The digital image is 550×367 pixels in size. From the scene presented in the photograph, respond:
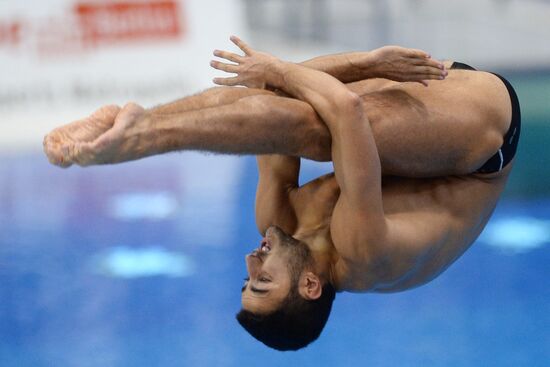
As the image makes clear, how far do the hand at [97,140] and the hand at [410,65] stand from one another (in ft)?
2.76

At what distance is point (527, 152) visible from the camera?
744 centimetres

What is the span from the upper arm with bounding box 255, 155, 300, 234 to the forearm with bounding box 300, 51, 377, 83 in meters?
0.39

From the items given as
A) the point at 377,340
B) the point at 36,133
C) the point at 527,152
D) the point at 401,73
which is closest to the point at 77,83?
the point at 36,133

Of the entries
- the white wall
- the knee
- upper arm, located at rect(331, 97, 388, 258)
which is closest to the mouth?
upper arm, located at rect(331, 97, 388, 258)

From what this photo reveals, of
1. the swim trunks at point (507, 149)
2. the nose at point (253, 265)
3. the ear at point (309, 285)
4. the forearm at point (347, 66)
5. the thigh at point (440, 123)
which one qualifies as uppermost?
the forearm at point (347, 66)

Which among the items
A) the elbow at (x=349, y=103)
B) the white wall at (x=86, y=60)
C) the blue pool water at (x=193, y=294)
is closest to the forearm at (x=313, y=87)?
the elbow at (x=349, y=103)

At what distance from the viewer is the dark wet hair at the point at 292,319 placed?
10.7ft

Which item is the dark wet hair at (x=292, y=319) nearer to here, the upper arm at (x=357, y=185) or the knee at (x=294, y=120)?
the upper arm at (x=357, y=185)

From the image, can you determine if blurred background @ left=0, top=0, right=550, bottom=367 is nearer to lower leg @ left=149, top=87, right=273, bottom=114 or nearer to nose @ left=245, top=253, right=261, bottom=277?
nose @ left=245, top=253, right=261, bottom=277

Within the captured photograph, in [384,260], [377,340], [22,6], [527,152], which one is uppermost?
[384,260]

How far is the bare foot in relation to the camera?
9.01 ft

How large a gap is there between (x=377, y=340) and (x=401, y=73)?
69.4 inches

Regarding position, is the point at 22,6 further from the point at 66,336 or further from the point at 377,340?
the point at 377,340

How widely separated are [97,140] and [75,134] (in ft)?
0.30
